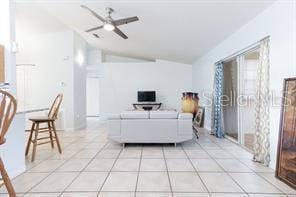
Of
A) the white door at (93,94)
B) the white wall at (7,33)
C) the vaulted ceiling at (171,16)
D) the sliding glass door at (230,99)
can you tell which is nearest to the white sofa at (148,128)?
the sliding glass door at (230,99)

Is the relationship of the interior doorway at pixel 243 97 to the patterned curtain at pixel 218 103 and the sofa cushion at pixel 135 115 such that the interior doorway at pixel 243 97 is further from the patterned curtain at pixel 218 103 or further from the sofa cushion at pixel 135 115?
the sofa cushion at pixel 135 115

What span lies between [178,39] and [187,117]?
2.26 m

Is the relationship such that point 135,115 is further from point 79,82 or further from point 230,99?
point 79,82

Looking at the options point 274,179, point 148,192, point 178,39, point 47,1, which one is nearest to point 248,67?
point 178,39

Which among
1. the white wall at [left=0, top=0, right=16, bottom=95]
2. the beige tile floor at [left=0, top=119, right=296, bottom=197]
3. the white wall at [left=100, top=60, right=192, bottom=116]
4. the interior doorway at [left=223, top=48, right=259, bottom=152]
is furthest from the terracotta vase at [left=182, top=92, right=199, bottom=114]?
the white wall at [left=0, top=0, right=16, bottom=95]

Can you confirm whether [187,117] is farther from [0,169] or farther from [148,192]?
[0,169]

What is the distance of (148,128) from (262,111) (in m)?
2.11

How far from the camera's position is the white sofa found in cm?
430

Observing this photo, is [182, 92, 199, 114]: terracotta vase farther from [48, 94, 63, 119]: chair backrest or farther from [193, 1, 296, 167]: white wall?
[48, 94, 63, 119]: chair backrest

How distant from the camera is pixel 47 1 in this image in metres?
4.22

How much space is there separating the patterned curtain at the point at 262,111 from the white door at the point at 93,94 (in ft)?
24.3

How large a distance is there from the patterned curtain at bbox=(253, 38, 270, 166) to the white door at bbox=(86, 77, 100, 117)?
7.42 metres

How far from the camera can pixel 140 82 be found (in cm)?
932

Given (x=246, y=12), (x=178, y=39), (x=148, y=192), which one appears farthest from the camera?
(x=178, y=39)
